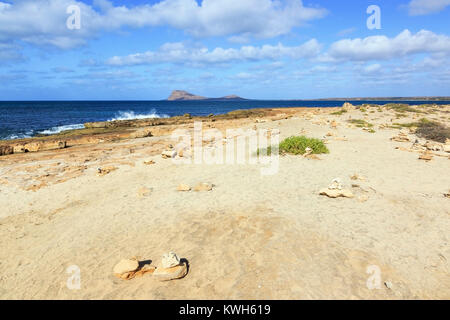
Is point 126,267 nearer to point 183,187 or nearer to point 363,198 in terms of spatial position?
point 183,187

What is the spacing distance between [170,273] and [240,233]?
6.19ft

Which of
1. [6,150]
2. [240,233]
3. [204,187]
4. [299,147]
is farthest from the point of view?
[6,150]

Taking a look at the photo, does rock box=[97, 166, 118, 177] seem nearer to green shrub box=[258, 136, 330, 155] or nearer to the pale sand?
the pale sand

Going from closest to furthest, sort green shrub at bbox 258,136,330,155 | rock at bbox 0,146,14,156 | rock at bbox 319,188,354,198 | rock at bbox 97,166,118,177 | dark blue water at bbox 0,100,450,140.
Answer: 1. rock at bbox 319,188,354,198
2. rock at bbox 97,166,118,177
3. green shrub at bbox 258,136,330,155
4. rock at bbox 0,146,14,156
5. dark blue water at bbox 0,100,450,140

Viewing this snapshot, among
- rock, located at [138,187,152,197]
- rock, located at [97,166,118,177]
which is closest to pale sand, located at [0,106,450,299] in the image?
rock, located at [138,187,152,197]

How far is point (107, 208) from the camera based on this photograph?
7844mm

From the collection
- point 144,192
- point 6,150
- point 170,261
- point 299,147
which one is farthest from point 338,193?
point 6,150

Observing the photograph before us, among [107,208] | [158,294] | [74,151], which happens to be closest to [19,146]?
[74,151]

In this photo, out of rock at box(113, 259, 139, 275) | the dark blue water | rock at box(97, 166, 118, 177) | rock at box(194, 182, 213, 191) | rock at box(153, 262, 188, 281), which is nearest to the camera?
rock at box(153, 262, 188, 281)

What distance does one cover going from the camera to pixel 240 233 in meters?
5.80

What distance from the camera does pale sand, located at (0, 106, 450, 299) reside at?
171 inches

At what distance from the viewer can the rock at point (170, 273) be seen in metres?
4.45

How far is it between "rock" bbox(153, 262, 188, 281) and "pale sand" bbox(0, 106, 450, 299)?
0.33 ft
